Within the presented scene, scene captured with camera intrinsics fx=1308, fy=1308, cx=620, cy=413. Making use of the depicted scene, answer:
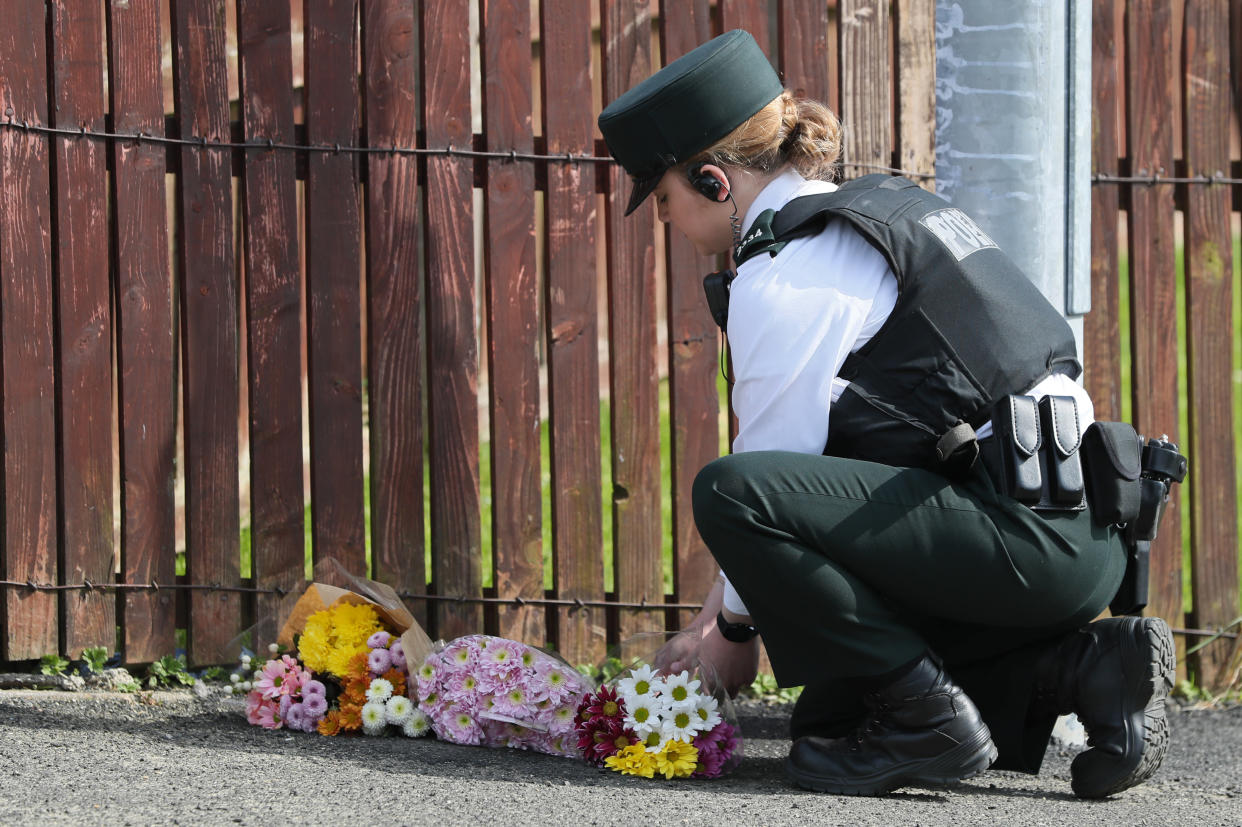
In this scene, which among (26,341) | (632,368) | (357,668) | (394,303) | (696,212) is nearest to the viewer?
(696,212)

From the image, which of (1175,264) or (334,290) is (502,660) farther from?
(1175,264)

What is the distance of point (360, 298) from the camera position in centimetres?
332

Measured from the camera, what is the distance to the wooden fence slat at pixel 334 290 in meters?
3.27

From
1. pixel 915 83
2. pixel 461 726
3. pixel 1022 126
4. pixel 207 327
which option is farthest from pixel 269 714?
pixel 915 83

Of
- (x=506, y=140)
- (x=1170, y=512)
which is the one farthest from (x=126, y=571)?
(x=1170, y=512)

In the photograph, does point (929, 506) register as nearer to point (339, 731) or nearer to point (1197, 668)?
point (339, 731)

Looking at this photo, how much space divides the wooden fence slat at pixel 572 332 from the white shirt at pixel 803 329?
3.19ft

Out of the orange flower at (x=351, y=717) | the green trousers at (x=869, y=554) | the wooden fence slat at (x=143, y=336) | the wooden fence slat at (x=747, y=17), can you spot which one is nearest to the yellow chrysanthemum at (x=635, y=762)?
the green trousers at (x=869, y=554)

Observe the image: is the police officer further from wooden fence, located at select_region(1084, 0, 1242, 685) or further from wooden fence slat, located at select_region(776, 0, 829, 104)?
wooden fence, located at select_region(1084, 0, 1242, 685)

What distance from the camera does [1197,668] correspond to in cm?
373

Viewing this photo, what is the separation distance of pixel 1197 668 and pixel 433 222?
2479 millimetres

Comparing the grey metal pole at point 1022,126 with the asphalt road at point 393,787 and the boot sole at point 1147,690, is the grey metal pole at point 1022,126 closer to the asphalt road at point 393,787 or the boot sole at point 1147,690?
the boot sole at point 1147,690

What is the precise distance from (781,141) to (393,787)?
1.47m

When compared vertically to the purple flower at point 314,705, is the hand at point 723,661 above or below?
above
